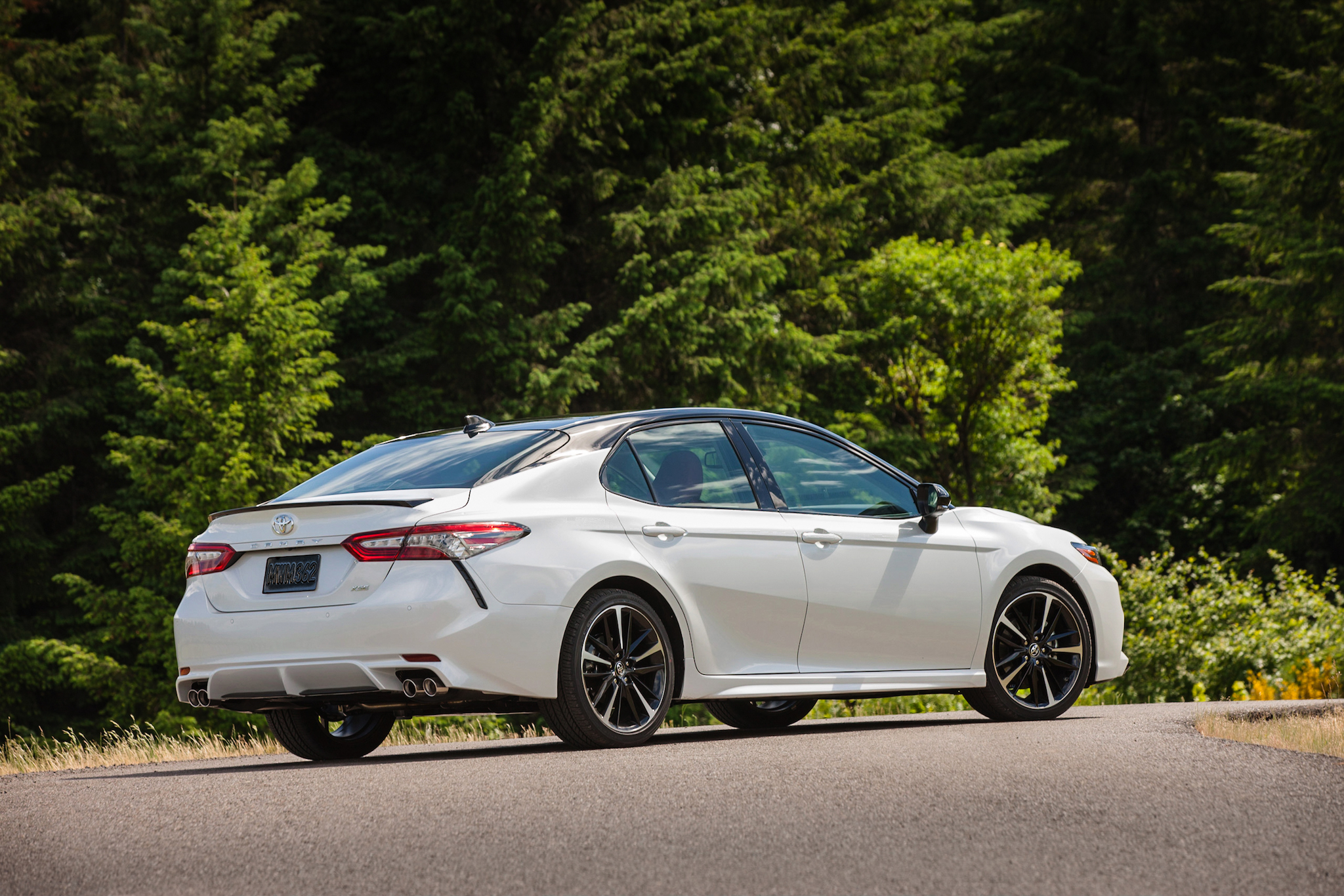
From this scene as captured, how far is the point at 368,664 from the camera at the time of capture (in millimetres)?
6262

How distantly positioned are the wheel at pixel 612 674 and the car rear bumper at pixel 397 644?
12 centimetres

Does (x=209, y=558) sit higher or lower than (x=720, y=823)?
higher

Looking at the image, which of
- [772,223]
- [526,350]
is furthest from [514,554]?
[772,223]

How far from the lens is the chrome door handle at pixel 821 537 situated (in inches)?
299

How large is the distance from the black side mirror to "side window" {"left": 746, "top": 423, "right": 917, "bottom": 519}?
0.32ft

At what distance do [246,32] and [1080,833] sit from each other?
29.2 m

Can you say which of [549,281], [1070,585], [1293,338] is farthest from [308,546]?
[1293,338]

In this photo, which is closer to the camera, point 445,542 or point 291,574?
point 445,542

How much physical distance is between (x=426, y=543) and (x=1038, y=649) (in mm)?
3990

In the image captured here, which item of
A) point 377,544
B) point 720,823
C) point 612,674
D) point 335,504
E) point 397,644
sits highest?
point 335,504

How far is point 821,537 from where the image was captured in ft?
25.1

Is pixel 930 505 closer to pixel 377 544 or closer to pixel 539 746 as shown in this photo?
pixel 539 746

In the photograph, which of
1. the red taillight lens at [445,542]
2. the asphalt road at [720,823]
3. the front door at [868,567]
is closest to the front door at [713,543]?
the front door at [868,567]

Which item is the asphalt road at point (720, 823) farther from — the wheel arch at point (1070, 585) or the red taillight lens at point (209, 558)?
the wheel arch at point (1070, 585)
